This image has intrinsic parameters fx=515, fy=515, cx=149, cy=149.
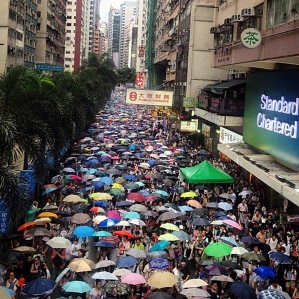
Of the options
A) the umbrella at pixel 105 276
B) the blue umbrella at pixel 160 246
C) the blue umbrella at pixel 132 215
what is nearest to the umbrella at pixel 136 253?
the blue umbrella at pixel 160 246

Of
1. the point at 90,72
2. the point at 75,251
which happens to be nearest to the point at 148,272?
the point at 75,251

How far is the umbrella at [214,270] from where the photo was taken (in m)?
10.7

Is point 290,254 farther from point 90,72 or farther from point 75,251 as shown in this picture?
point 90,72

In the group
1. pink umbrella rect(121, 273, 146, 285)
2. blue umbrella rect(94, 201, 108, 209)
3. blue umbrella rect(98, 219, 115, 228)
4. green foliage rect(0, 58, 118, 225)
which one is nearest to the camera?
pink umbrella rect(121, 273, 146, 285)

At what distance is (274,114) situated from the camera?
1811cm

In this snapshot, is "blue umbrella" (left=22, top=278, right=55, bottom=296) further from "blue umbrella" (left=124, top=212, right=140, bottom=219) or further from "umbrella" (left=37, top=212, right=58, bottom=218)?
"blue umbrella" (left=124, top=212, right=140, bottom=219)

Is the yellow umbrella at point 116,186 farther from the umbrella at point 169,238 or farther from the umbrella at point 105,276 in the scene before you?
the umbrella at point 105,276

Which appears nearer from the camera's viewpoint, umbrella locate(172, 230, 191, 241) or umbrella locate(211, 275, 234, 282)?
umbrella locate(211, 275, 234, 282)

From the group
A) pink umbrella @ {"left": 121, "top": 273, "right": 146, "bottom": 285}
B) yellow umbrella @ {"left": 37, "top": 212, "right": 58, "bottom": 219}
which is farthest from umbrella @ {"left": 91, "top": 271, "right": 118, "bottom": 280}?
yellow umbrella @ {"left": 37, "top": 212, "right": 58, "bottom": 219}

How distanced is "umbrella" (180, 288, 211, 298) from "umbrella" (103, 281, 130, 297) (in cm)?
110

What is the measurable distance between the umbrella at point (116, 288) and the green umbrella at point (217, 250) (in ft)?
8.22

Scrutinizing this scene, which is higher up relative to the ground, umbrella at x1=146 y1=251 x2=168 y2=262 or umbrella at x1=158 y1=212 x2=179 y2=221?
umbrella at x1=158 y1=212 x2=179 y2=221

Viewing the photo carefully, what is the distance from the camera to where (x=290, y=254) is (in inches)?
533

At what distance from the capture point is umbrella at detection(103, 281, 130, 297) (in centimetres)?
981
